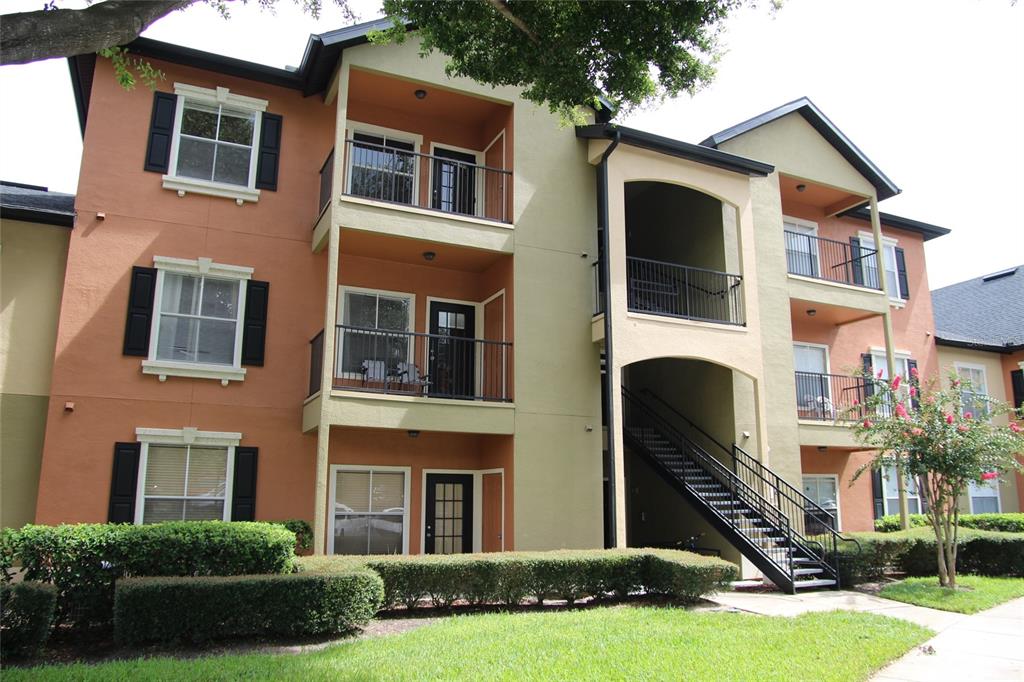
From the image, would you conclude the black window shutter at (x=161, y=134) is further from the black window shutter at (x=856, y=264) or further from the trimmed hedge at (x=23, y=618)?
the black window shutter at (x=856, y=264)

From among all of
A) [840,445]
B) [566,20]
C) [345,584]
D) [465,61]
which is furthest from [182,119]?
[840,445]

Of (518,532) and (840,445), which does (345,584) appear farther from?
(840,445)

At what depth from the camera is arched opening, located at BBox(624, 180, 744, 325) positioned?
16.8 m

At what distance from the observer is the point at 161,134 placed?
44.8 ft

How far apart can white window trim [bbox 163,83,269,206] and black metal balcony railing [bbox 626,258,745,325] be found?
7.91 meters

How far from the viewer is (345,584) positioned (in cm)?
972

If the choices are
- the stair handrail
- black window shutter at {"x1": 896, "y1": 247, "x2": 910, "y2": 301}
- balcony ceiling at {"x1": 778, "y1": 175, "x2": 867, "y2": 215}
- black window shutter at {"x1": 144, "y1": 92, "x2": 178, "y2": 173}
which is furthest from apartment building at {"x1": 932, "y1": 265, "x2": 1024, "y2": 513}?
black window shutter at {"x1": 144, "y1": 92, "x2": 178, "y2": 173}

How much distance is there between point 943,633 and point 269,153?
13.5 m

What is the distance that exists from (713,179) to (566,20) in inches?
293

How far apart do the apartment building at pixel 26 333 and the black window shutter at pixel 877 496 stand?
1916 centimetres

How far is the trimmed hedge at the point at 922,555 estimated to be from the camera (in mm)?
14203

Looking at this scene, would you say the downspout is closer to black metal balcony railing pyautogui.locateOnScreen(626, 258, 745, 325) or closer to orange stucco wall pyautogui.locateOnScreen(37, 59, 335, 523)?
black metal balcony railing pyautogui.locateOnScreen(626, 258, 745, 325)

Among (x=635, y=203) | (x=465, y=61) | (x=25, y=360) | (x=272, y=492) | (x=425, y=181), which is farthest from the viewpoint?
(x=635, y=203)

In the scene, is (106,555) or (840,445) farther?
(840,445)
